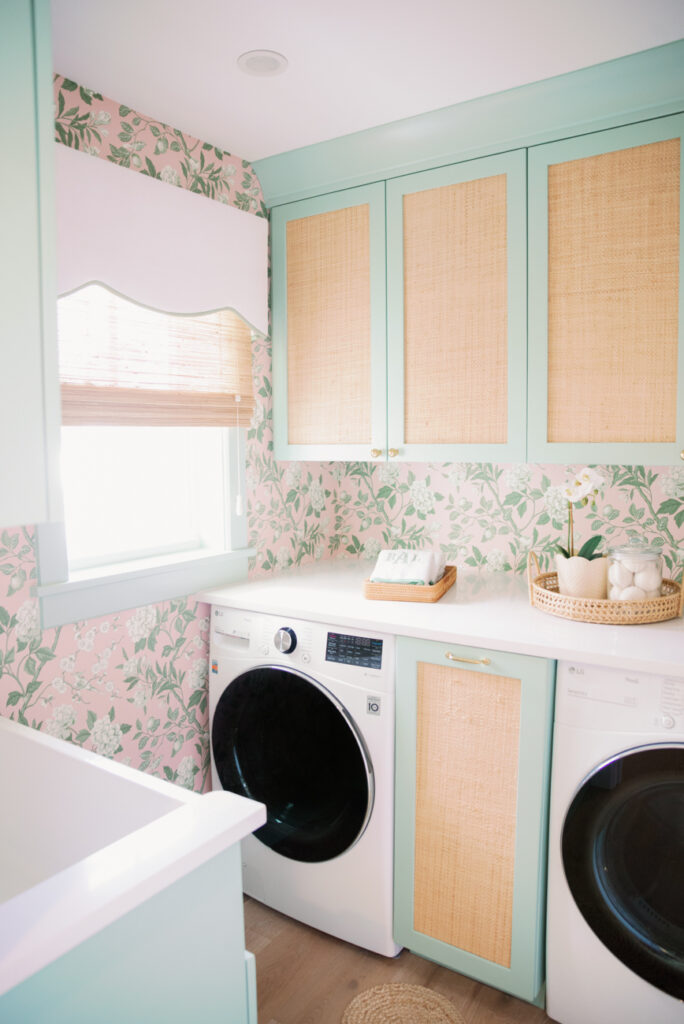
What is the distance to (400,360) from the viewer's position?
2.21m

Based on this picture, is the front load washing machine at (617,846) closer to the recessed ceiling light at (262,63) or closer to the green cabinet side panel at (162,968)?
the green cabinet side panel at (162,968)

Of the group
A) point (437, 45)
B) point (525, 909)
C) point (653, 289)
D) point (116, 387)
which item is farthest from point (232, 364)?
point (525, 909)

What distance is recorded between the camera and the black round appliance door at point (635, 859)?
1560mm

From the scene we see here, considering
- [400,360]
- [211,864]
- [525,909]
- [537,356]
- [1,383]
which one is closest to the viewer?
[1,383]

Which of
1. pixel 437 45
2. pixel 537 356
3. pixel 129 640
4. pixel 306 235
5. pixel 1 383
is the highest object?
pixel 437 45

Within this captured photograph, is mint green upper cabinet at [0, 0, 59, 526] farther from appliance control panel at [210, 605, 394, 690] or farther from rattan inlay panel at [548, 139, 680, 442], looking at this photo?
rattan inlay panel at [548, 139, 680, 442]

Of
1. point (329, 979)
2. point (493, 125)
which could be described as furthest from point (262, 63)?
point (329, 979)

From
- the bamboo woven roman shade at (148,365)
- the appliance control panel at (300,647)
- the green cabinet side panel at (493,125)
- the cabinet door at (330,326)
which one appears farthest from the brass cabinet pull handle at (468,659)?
the green cabinet side panel at (493,125)

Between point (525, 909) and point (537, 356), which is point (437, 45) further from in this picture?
point (525, 909)

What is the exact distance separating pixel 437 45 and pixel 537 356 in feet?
2.57

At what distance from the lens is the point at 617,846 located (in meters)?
1.63

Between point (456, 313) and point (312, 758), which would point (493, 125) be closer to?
point (456, 313)

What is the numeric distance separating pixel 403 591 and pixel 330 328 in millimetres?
888

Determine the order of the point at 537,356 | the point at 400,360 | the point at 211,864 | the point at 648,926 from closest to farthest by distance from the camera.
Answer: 1. the point at 211,864
2. the point at 648,926
3. the point at 537,356
4. the point at 400,360
